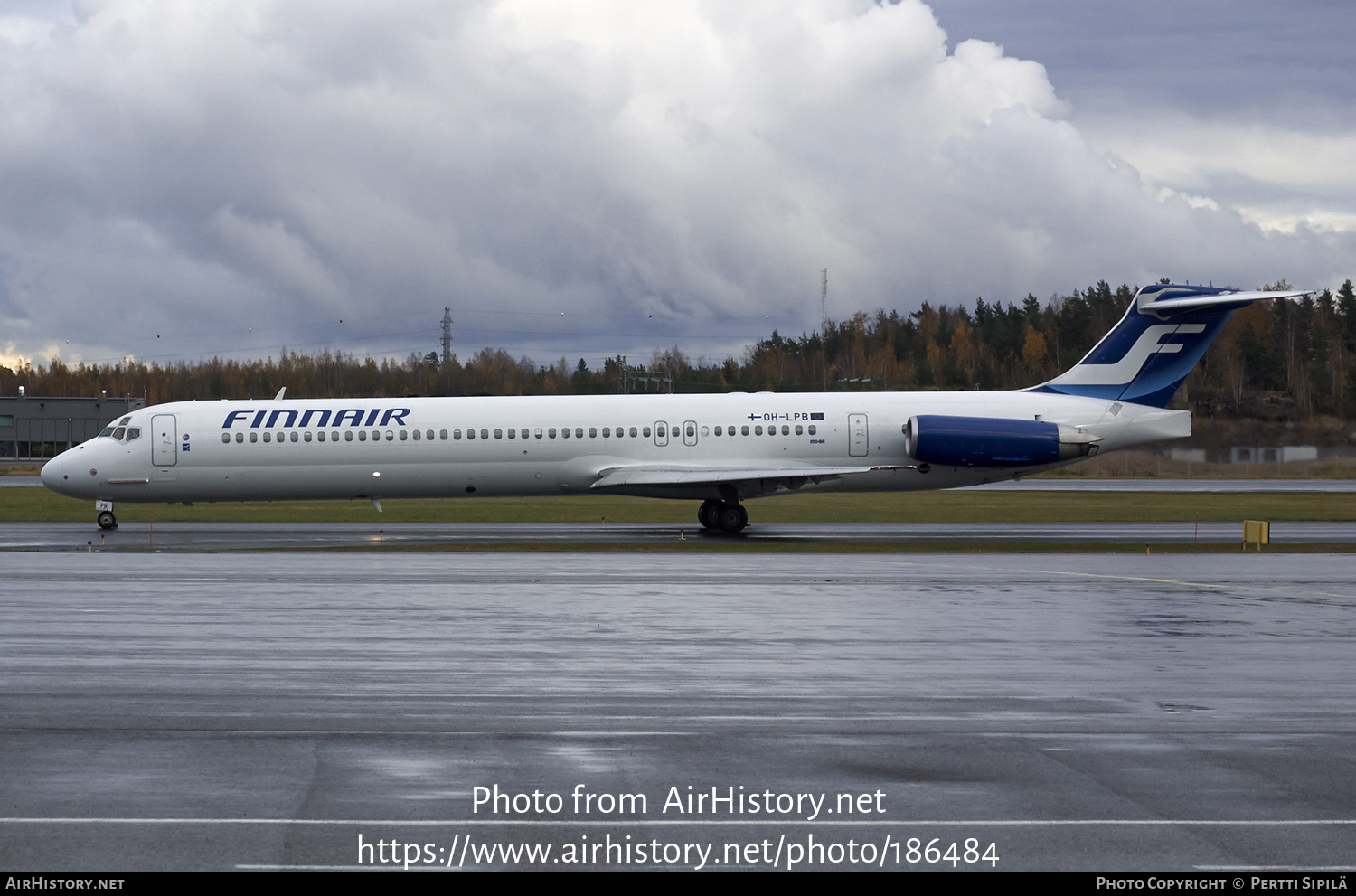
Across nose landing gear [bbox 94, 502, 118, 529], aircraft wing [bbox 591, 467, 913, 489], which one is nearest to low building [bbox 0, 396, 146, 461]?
nose landing gear [bbox 94, 502, 118, 529]

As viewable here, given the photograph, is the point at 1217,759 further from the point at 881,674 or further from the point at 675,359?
the point at 675,359

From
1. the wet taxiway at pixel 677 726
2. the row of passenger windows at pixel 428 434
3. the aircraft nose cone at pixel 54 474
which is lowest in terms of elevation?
the wet taxiway at pixel 677 726

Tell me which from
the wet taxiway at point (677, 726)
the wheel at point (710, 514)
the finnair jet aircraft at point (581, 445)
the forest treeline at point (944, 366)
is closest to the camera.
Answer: the wet taxiway at point (677, 726)

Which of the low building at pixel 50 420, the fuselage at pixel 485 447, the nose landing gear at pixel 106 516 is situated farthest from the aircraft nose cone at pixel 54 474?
the low building at pixel 50 420

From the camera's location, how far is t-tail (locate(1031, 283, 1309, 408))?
113ft

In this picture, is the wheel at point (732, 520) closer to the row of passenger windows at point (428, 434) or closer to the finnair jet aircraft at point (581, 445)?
the finnair jet aircraft at point (581, 445)

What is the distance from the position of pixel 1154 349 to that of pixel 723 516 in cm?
1347

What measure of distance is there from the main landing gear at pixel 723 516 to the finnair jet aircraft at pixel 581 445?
6cm

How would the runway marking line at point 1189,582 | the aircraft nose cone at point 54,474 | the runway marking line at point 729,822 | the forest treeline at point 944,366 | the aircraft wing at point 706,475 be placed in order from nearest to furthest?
1. the runway marking line at point 729,822
2. the runway marking line at point 1189,582
3. the aircraft wing at point 706,475
4. the aircraft nose cone at point 54,474
5. the forest treeline at point 944,366

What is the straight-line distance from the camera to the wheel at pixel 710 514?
32.5m

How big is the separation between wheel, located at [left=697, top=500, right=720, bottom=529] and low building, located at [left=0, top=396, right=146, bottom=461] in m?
78.8

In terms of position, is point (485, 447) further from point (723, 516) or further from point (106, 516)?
point (106, 516)

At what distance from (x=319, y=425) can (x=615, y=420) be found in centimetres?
816

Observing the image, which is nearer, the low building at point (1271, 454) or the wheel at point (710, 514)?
the wheel at point (710, 514)
